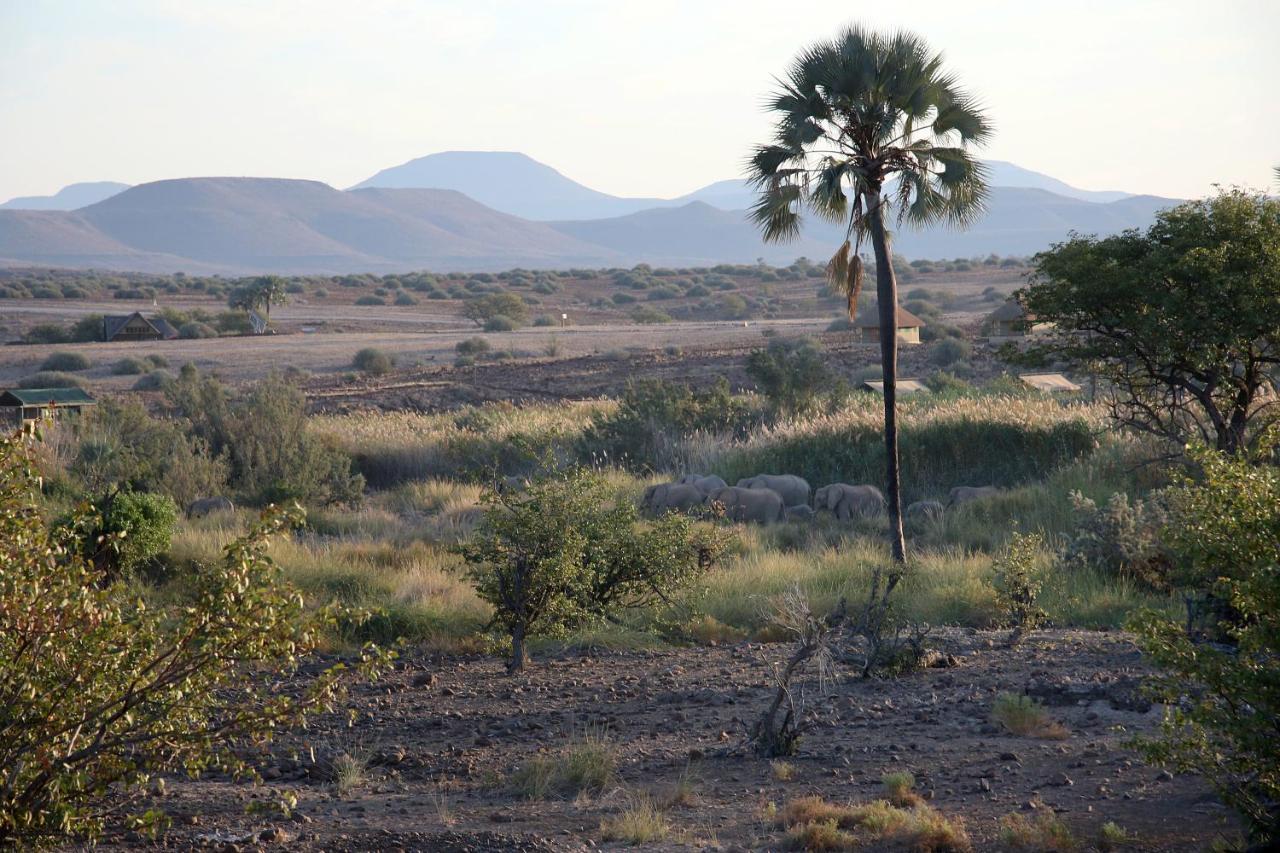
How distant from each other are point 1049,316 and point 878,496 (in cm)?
446

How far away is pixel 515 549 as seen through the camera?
28.3 ft

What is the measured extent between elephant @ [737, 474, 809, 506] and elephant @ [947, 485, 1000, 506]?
1957 millimetres

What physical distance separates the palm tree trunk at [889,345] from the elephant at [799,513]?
305 centimetres

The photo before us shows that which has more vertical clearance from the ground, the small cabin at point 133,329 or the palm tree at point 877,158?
the palm tree at point 877,158

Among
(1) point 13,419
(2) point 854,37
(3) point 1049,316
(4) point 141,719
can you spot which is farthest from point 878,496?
(1) point 13,419

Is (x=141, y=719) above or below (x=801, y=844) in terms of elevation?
above

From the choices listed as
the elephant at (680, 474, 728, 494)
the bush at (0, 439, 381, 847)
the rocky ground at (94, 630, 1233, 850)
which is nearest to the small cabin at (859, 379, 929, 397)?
the elephant at (680, 474, 728, 494)

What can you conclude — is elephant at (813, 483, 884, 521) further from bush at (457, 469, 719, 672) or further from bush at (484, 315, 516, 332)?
bush at (484, 315, 516, 332)

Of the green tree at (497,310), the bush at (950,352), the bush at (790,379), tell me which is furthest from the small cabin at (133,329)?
the bush at (790,379)

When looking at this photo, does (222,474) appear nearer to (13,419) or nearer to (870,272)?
(13,419)

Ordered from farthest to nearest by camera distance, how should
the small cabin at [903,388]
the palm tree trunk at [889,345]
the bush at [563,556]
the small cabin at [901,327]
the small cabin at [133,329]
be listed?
the small cabin at [133,329] → the small cabin at [901,327] → the small cabin at [903,388] → the palm tree trunk at [889,345] → the bush at [563,556]

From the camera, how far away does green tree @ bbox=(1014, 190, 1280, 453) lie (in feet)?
35.2

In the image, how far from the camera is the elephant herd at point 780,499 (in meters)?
15.1

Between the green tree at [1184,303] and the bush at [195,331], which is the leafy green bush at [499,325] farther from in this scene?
the green tree at [1184,303]
